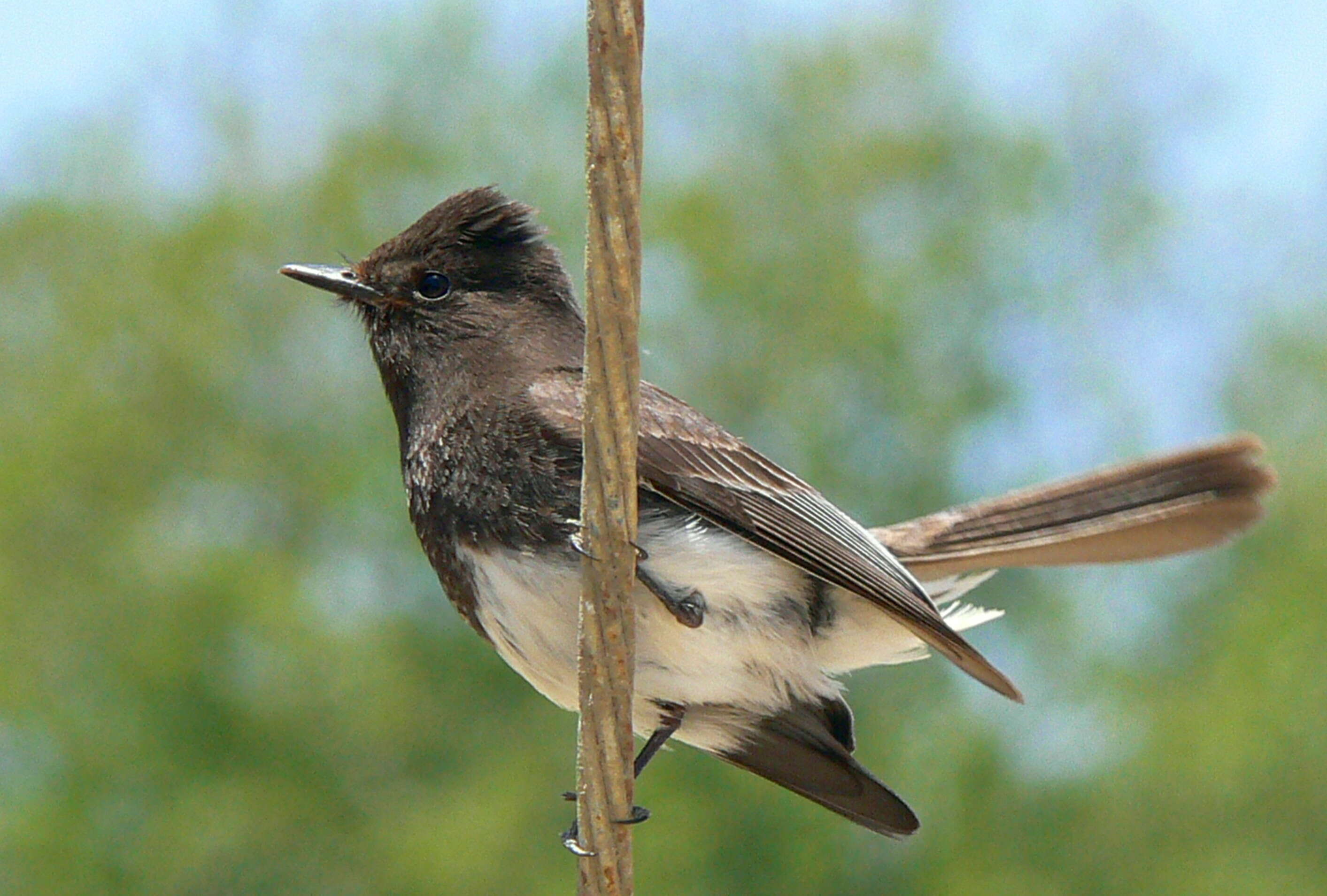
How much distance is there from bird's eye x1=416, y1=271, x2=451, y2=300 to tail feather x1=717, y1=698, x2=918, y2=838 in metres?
1.40

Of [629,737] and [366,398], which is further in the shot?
[366,398]

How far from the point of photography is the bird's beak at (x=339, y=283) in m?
4.39

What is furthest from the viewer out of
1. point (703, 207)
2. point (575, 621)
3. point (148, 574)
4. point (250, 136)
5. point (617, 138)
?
point (250, 136)

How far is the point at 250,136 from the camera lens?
19.6 metres

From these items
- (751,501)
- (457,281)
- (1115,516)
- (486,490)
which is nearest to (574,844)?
(486,490)

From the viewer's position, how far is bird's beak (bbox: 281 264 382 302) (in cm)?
439

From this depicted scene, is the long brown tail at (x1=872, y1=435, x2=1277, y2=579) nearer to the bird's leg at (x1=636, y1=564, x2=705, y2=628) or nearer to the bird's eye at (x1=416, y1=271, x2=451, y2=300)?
the bird's leg at (x1=636, y1=564, x2=705, y2=628)

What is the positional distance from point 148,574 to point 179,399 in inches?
103

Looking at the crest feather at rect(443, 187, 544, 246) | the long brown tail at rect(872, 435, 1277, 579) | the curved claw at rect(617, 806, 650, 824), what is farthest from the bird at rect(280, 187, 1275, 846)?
the curved claw at rect(617, 806, 650, 824)

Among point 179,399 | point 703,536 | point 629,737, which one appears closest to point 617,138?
point 629,737

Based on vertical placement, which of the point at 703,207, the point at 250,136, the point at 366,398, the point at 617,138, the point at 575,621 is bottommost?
the point at 575,621

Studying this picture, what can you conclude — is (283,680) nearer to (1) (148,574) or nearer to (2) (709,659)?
(1) (148,574)

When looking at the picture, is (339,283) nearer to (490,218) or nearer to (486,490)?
(490,218)

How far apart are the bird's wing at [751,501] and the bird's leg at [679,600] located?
0.59 feet
